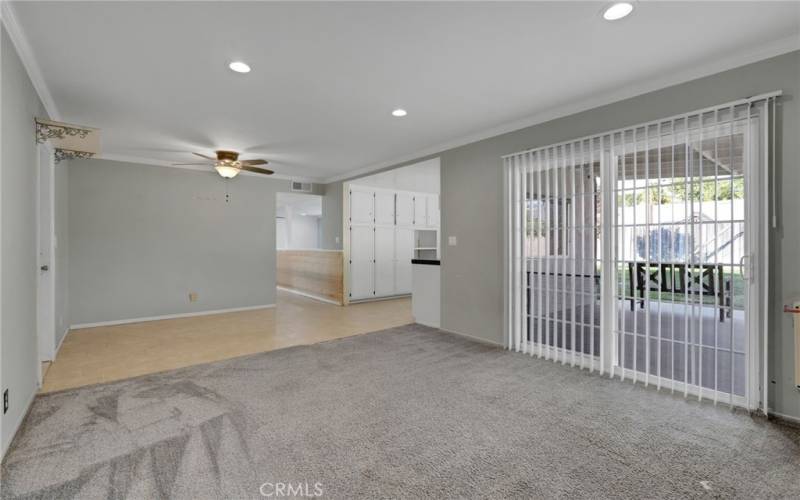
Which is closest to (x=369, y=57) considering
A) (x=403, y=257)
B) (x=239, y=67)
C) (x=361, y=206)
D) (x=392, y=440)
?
(x=239, y=67)

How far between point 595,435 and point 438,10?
8.78 ft

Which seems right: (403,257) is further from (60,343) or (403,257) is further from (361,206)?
(60,343)

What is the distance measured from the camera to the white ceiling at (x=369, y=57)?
2.09m

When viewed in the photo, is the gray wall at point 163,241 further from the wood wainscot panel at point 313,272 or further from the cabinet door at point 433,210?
the cabinet door at point 433,210

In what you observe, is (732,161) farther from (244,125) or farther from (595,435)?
(244,125)

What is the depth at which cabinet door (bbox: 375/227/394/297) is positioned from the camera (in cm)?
739

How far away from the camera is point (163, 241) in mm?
5609

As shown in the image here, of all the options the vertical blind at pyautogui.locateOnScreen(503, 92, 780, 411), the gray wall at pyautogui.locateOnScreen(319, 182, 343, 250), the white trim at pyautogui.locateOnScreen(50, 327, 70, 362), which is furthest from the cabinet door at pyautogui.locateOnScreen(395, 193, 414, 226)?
the white trim at pyautogui.locateOnScreen(50, 327, 70, 362)

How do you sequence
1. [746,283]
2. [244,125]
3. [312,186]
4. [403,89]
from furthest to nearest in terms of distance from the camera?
[312,186]
[244,125]
[403,89]
[746,283]

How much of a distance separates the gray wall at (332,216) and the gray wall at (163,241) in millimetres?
1102

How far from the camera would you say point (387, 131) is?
14.0 ft

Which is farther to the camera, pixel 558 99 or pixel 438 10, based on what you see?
pixel 558 99

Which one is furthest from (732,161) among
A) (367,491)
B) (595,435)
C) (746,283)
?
(367,491)

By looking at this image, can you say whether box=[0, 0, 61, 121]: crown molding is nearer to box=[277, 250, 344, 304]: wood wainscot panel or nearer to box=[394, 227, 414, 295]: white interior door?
box=[277, 250, 344, 304]: wood wainscot panel
